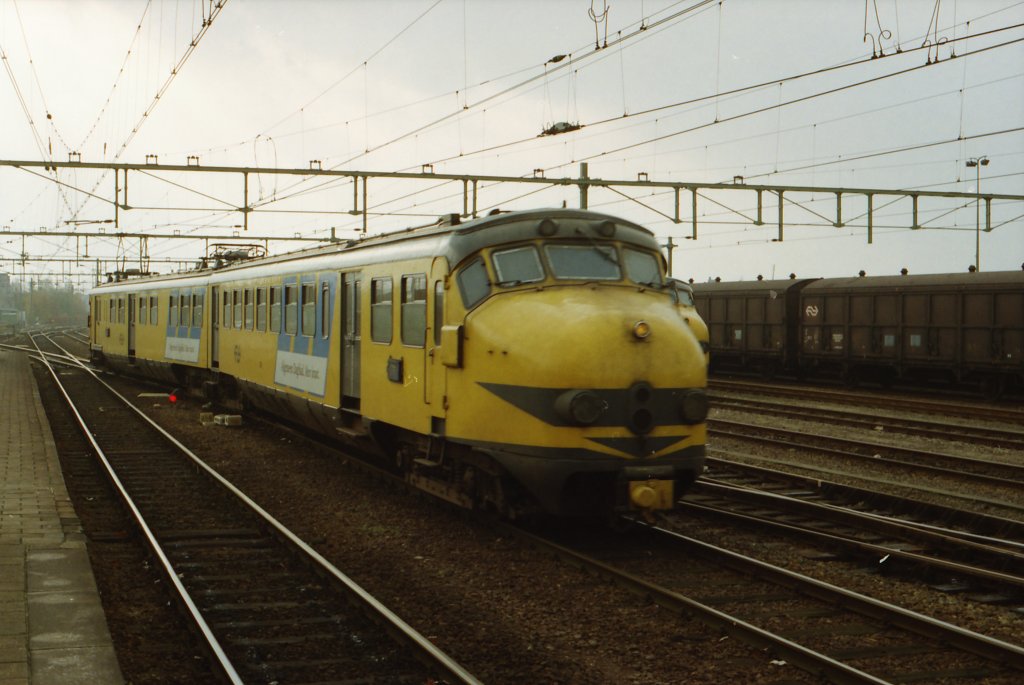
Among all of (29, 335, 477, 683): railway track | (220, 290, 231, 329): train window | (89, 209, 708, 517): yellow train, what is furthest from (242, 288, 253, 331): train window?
(89, 209, 708, 517): yellow train

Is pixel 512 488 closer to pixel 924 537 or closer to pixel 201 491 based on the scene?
pixel 924 537

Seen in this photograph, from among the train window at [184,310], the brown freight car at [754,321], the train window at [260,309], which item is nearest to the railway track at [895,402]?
the brown freight car at [754,321]

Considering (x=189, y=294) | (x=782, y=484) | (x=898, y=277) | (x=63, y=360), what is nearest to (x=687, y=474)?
(x=782, y=484)

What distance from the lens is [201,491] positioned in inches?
516

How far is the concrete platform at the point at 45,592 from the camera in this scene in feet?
20.9

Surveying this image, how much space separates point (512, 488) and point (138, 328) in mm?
24228

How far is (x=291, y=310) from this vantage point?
16.0 metres

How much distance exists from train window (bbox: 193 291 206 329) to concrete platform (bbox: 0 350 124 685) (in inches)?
357

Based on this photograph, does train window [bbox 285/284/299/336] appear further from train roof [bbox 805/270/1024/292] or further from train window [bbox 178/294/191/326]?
train roof [bbox 805/270/1024/292]

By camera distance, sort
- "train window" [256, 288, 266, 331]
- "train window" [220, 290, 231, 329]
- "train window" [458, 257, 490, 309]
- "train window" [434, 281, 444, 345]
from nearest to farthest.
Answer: "train window" [458, 257, 490, 309] → "train window" [434, 281, 444, 345] → "train window" [256, 288, 266, 331] → "train window" [220, 290, 231, 329]

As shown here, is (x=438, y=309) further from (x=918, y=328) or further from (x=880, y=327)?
(x=880, y=327)

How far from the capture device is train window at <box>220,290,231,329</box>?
68.7ft

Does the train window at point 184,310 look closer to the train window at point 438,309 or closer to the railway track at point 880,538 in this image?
the train window at point 438,309

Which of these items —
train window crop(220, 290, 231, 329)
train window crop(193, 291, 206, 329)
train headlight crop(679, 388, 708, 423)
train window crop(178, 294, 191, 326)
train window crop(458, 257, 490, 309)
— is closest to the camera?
train headlight crop(679, 388, 708, 423)
